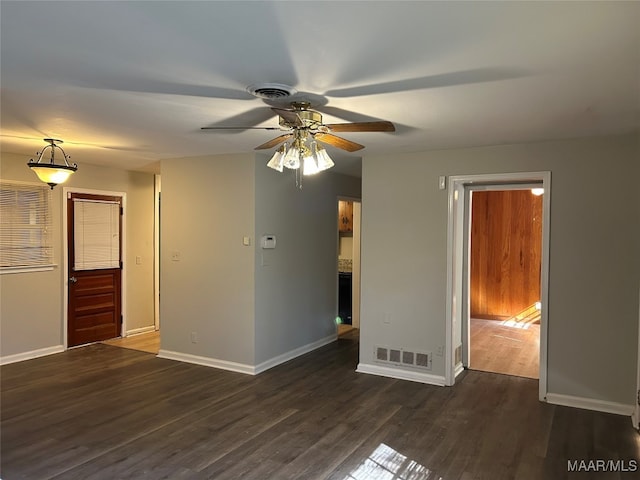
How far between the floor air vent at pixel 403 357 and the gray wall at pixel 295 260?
1.17 metres

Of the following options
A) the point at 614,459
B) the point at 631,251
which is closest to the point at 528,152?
the point at 631,251

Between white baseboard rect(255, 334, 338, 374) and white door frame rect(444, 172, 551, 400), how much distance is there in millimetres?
1867

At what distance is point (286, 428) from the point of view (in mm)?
3502

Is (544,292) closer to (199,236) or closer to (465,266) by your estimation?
(465,266)

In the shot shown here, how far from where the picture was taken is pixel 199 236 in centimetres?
516

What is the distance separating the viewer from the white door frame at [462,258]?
4.07 m

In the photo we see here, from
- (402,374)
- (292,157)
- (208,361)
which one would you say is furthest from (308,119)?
(208,361)

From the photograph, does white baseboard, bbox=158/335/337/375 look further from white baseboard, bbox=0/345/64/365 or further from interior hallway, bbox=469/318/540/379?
interior hallway, bbox=469/318/540/379

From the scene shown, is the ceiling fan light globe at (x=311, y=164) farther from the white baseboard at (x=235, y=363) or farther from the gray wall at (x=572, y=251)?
the white baseboard at (x=235, y=363)

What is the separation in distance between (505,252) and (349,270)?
2838mm

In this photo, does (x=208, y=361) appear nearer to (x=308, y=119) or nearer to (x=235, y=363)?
(x=235, y=363)

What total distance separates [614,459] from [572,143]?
98.8 inches

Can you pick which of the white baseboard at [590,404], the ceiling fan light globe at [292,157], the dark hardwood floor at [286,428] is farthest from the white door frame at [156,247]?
the white baseboard at [590,404]

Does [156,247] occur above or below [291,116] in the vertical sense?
below
